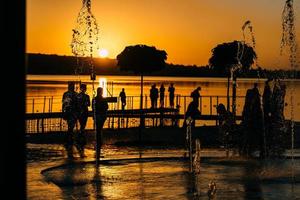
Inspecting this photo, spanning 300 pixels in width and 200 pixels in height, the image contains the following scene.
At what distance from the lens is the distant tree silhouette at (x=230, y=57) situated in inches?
1225

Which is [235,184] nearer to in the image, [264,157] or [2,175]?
[264,157]

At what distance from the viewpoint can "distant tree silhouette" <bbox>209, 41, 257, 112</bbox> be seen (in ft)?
102

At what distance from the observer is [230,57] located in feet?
108

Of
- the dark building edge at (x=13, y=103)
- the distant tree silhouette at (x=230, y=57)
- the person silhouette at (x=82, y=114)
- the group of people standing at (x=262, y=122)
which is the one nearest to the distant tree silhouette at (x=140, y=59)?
the distant tree silhouette at (x=230, y=57)

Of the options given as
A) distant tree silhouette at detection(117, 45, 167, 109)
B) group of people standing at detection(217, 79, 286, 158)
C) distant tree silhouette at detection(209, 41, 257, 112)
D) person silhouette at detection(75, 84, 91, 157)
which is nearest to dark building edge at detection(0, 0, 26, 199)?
group of people standing at detection(217, 79, 286, 158)

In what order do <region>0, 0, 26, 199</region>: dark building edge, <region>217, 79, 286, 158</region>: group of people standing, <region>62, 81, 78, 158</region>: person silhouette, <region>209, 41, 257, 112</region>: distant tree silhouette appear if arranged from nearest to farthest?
<region>0, 0, 26, 199</region>: dark building edge
<region>217, 79, 286, 158</region>: group of people standing
<region>62, 81, 78, 158</region>: person silhouette
<region>209, 41, 257, 112</region>: distant tree silhouette

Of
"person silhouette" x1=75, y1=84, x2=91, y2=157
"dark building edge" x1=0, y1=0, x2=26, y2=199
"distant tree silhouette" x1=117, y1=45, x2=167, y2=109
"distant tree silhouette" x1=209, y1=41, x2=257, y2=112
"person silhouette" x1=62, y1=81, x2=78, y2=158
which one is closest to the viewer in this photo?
"dark building edge" x1=0, y1=0, x2=26, y2=199

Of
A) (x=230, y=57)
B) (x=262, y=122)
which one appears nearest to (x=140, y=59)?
(x=230, y=57)

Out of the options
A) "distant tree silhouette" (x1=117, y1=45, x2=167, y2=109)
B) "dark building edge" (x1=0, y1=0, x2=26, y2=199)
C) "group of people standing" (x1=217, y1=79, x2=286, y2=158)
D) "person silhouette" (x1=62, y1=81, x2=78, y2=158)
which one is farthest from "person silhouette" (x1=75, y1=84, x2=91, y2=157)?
"dark building edge" (x1=0, y1=0, x2=26, y2=199)

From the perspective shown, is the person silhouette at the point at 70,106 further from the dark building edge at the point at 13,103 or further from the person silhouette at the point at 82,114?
the dark building edge at the point at 13,103

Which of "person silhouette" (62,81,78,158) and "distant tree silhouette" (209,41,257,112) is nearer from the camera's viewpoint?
"person silhouette" (62,81,78,158)

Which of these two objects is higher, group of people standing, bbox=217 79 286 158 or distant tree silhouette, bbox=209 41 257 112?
distant tree silhouette, bbox=209 41 257 112

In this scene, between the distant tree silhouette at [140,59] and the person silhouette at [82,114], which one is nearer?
the person silhouette at [82,114]

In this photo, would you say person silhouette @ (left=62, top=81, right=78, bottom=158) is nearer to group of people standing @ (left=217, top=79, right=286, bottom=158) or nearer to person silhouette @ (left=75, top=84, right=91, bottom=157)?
person silhouette @ (left=75, top=84, right=91, bottom=157)
